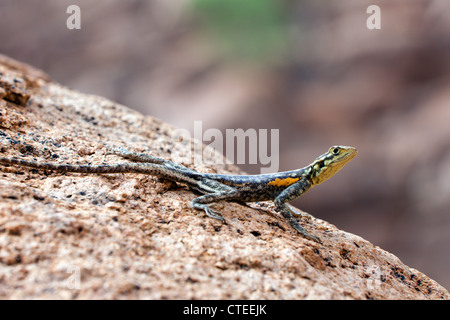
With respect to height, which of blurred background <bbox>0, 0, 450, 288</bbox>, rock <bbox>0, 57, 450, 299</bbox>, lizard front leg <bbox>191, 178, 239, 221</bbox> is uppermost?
blurred background <bbox>0, 0, 450, 288</bbox>

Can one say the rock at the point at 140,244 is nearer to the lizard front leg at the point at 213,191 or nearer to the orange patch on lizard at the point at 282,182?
the lizard front leg at the point at 213,191

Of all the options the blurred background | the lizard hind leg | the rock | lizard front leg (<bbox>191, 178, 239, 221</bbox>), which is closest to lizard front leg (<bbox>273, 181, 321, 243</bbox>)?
the rock

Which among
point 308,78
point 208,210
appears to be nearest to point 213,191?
point 208,210

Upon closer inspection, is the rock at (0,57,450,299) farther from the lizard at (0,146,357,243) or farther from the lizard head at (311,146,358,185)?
the lizard head at (311,146,358,185)

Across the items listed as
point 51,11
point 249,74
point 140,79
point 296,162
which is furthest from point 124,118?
point 51,11

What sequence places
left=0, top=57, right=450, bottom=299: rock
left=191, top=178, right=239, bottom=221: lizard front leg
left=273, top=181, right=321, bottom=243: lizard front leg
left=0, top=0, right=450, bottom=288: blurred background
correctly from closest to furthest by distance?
1. left=0, top=57, right=450, bottom=299: rock
2. left=191, top=178, right=239, bottom=221: lizard front leg
3. left=273, top=181, right=321, bottom=243: lizard front leg
4. left=0, top=0, right=450, bottom=288: blurred background

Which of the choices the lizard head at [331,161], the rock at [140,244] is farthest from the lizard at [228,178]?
the rock at [140,244]

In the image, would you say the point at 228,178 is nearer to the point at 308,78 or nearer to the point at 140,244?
the point at 140,244

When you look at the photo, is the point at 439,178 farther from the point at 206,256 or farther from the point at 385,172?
the point at 206,256
